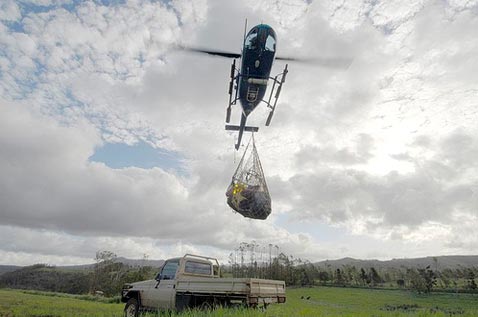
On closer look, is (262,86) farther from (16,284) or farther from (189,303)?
(16,284)

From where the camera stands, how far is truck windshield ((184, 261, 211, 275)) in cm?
1079

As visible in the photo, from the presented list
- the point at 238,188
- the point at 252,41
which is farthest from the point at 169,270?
the point at 252,41

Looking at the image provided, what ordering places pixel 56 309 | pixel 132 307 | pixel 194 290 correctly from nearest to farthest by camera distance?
pixel 194 290, pixel 132 307, pixel 56 309

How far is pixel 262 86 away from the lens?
12625mm

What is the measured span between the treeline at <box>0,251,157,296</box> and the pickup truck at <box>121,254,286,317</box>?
16384mm

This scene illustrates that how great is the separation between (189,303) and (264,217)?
5.71m

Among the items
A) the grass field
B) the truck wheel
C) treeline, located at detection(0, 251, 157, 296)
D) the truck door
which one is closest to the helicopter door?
the truck door

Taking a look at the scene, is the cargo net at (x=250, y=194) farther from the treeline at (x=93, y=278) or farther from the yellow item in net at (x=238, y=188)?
the treeline at (x=93, y=278)

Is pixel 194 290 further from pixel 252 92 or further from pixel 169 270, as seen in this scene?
pixel 252 92

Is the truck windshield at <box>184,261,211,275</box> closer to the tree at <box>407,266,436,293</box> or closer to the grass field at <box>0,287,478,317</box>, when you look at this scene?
the grass field at <box>0,287,478,317</box>

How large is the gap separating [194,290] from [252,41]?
28.6 feet

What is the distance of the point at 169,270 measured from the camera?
35.3ft

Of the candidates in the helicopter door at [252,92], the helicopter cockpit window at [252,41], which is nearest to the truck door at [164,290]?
the helicopter door at [252,92]

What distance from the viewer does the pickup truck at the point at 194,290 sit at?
8.08 meters
